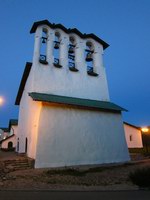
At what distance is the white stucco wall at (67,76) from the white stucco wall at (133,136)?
1502 centimetres

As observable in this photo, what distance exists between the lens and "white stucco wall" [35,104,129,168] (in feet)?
48.8

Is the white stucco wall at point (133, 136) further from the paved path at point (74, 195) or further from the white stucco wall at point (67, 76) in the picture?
the paved path at point (74, 195)

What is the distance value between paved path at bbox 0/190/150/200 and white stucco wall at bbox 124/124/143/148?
2733 centimetres

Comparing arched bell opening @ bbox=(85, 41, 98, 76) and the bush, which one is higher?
arched bell opening @ bbox=(85, 41, 98, 76)

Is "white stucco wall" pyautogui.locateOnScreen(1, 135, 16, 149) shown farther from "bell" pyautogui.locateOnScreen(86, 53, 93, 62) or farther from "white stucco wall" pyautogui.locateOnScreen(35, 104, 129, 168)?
"white stucco wall" pyautogui.locateOnScreen(35, 104, 129, 168)

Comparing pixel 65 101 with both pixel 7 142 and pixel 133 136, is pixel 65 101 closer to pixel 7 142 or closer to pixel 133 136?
pixel 133 136

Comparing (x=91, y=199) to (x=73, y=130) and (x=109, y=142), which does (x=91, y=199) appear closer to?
(x=73, y=130)

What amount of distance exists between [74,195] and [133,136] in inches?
1144

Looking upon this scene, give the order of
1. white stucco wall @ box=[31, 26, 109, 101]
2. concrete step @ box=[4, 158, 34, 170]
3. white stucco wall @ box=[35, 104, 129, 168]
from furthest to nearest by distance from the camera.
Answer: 1. white stucco wall @ box=[31, 26, 109, 101]
2. white stucco wall @ box=[35, 104, 129, 168]
3. concrete step @ box=[4, 158, 34, 170]

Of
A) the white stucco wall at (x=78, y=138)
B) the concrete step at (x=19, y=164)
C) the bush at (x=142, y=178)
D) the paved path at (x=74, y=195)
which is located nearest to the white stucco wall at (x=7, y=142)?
the concrete step at (x=19, y=164)

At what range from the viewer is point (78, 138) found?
1634cm

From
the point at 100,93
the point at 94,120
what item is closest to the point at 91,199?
the point at 94,120

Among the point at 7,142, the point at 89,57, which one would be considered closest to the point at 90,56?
the point at 89,57

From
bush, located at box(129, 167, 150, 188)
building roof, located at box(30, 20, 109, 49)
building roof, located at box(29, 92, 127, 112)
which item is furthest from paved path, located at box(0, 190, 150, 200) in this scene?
building roof, located at box(30, 20, 109, 49)
